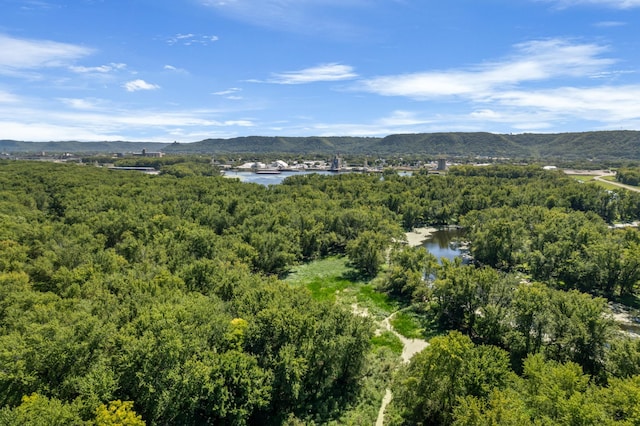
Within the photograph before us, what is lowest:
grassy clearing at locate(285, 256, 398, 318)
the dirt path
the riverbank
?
the dirt path

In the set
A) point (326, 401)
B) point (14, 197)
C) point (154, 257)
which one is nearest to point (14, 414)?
point (326, 401)

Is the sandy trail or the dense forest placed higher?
the dense forest

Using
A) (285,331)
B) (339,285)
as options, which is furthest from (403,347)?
(339,285)

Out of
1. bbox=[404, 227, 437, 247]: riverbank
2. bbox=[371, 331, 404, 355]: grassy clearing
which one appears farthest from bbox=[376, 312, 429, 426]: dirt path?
bbox=[404, 227, 437, 247]: riverbank

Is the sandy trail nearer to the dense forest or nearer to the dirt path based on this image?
the dirt path

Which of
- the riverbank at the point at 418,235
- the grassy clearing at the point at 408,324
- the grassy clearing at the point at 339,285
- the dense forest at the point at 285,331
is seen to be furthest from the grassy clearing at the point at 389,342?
the riverbank at the point at 418,235

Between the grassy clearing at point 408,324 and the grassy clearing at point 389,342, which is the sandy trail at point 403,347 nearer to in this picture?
the grassy clearing at point 389,342
